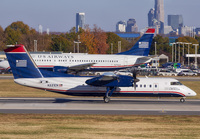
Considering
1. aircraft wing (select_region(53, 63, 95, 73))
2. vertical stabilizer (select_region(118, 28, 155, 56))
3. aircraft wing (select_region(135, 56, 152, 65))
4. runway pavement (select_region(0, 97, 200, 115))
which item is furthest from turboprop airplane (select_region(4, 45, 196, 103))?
vertical stabilizer (select_region(118, 28, 155, 56))

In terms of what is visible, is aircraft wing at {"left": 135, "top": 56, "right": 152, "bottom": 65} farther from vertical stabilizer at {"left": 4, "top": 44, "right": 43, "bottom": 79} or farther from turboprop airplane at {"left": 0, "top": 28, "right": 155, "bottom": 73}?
vertical stabilizer at {"left": 4, "top": 44, "right": 43, "bottom": 79}

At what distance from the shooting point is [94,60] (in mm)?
58375

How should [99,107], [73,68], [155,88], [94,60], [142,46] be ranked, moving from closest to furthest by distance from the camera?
[99,107] < [155,88] < [73,68] < [94,60] < [142,46]

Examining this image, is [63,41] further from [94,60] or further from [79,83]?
[79,83]

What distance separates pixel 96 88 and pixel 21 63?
773cm

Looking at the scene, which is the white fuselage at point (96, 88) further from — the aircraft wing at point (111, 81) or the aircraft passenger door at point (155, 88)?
the aircraft wing at point (111, 81)

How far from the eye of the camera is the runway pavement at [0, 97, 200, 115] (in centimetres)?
3119

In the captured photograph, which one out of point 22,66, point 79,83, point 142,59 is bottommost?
point 79,83

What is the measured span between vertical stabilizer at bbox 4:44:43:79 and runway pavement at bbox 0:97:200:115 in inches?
112

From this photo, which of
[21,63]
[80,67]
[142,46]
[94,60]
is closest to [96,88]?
[21,63]

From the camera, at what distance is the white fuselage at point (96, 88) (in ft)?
118

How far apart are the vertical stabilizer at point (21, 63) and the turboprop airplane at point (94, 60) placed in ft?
64.4

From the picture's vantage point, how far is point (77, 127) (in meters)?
24.7

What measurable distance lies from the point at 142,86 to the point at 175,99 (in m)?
6.80
